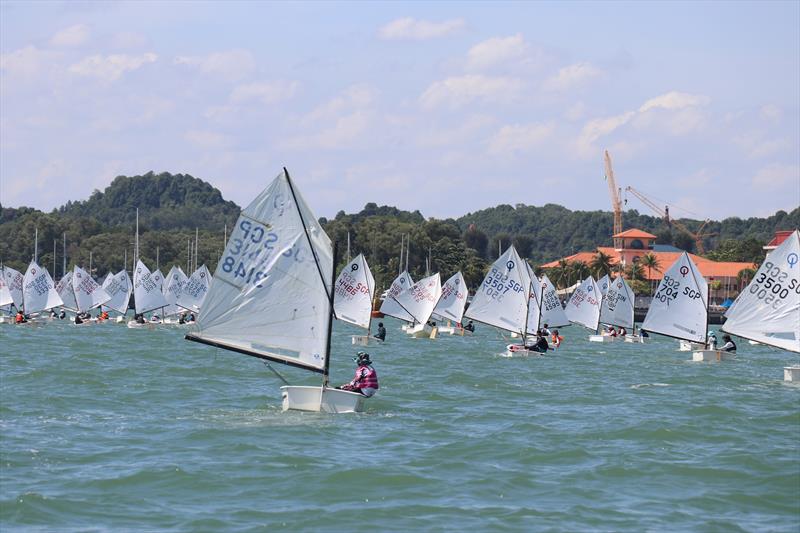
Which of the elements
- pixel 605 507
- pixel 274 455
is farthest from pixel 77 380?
pixel 605 507

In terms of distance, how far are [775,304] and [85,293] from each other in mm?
57147

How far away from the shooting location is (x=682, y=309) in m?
52.2

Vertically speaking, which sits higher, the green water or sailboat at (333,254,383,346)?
sailboat at (333,254,383,346)

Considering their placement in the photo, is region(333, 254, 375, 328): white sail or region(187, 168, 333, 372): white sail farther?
region(333, 254, 375, 328): white sail

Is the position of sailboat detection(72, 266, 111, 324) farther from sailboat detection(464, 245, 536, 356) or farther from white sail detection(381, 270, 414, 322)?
sailboat detection(464, 245, 536, 356)

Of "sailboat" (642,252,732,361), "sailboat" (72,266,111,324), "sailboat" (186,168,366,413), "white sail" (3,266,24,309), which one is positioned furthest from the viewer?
"white sail" (3,266,24,309)

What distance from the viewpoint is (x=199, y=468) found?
20.8 meters

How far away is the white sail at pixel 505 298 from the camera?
171 feet

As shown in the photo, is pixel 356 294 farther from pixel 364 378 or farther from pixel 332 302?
pixel 332 302

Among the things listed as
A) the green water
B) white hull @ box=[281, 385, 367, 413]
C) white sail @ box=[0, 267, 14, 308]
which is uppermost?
white sail @ box=[0, 267, 14, 308]

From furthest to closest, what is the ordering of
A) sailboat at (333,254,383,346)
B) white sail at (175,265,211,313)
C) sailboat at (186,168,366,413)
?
1. white sail at (175,265,211,313)
2. sailboat at (333,254,383,346)
3. sailboat at (186,168,366,413)

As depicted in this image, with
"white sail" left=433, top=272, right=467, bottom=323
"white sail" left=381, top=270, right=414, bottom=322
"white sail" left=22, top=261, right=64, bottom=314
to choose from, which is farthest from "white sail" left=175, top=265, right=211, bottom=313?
"white sail" left=433, top=272, right=467, bottom=323

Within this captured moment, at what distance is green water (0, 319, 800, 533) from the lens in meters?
17.9

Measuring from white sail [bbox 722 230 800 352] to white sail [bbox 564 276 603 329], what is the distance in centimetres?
3672
